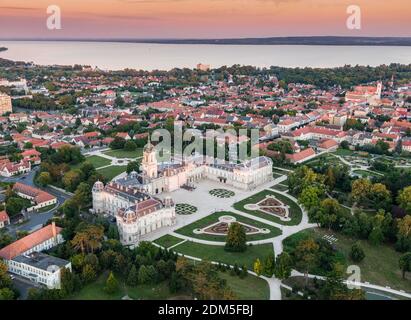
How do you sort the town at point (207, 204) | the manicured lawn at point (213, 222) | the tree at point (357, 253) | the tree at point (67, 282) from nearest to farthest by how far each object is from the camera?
the tree at point (67, 282), the town at point (207, 204), the tree at point (357, 253), the manicured lawn at point (213, 222)

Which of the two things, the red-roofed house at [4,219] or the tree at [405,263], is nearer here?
the tree at [405,263]

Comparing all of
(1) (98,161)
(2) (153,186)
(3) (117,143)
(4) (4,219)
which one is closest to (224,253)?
(2) (153,186)

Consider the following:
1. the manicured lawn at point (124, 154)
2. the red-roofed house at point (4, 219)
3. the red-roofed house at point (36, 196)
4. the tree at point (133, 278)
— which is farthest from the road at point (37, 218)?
the tree at point (133, 278)

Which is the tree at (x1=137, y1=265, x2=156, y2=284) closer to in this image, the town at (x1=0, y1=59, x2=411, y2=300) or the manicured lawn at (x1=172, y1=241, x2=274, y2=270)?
the town at (x1=0, y1=59, x2=411, y2=300)

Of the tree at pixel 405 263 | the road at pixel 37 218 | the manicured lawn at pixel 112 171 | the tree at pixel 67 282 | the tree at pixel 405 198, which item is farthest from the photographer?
the manicured lawn at pixel 112 171

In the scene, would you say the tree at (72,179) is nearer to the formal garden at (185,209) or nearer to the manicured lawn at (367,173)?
the formal garden at (185,209)
